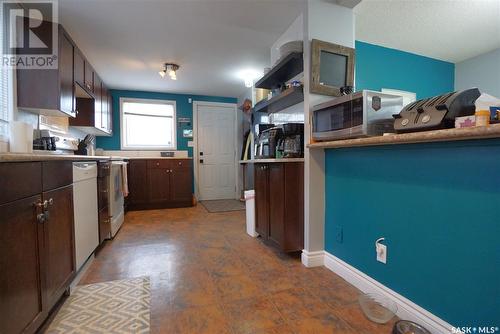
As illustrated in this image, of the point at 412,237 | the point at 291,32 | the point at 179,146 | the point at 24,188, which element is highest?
the point at 291,32

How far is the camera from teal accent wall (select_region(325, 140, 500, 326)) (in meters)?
0.97

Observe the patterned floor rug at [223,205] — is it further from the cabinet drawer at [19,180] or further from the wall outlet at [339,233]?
the cabinet drawer at [19,180]

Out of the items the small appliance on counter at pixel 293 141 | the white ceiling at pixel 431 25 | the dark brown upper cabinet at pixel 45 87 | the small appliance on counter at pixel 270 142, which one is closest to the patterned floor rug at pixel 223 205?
the small appliance on counter at pixel 270 142

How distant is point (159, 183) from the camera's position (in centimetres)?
436

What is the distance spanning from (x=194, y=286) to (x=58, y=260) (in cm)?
87

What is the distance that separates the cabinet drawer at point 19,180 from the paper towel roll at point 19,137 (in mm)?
820

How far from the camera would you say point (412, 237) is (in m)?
1.28

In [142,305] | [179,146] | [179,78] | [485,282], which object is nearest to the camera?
[485,282]

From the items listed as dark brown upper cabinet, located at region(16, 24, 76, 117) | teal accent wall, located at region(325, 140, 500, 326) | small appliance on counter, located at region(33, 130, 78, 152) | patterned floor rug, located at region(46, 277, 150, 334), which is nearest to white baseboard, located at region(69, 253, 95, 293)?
patterned floor rug, located at region(46, 277, 150, 334)

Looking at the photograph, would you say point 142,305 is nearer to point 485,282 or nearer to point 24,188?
point 24,188

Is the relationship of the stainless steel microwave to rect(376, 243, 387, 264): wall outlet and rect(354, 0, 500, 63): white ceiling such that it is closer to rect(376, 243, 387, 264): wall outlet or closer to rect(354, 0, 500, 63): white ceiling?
rect(376, 243, 387, 264): wall outlet

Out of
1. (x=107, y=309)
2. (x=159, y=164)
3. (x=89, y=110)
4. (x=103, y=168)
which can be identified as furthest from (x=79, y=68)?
(x=107, y=309)

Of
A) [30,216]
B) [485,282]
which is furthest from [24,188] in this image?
[485,282]

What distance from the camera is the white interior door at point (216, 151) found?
204 inches
